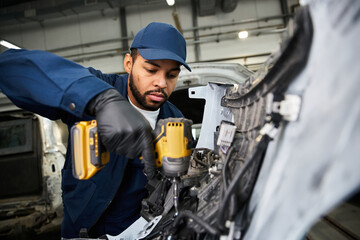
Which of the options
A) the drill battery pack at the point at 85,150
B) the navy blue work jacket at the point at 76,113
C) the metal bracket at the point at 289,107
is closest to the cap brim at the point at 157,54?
the navy blue work jacket at the point at 76,113

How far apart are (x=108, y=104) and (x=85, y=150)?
0.65 feet

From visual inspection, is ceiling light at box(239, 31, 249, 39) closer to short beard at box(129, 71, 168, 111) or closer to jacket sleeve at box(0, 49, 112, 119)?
short beard at box(129, 71, 168, 111)

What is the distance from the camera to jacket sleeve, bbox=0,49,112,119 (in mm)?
738

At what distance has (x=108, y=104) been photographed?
729 millimetres

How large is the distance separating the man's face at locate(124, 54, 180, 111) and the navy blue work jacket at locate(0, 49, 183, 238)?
18 centimetres

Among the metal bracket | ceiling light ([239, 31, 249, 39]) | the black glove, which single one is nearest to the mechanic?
the black glove

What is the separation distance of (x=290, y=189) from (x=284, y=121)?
170 mm

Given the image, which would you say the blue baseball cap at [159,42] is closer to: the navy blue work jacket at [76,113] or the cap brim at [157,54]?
the cap brim at [157,54]

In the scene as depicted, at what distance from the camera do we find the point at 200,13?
563 centimetres

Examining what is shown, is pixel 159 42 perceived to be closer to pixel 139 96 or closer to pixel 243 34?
pixel 139 96

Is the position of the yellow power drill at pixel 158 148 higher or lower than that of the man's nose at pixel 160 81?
lower

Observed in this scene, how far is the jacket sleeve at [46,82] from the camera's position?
738 mm

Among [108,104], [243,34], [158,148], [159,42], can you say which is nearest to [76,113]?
[108,104]

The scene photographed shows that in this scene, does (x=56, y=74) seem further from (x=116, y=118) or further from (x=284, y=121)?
(x=284, y=121)
